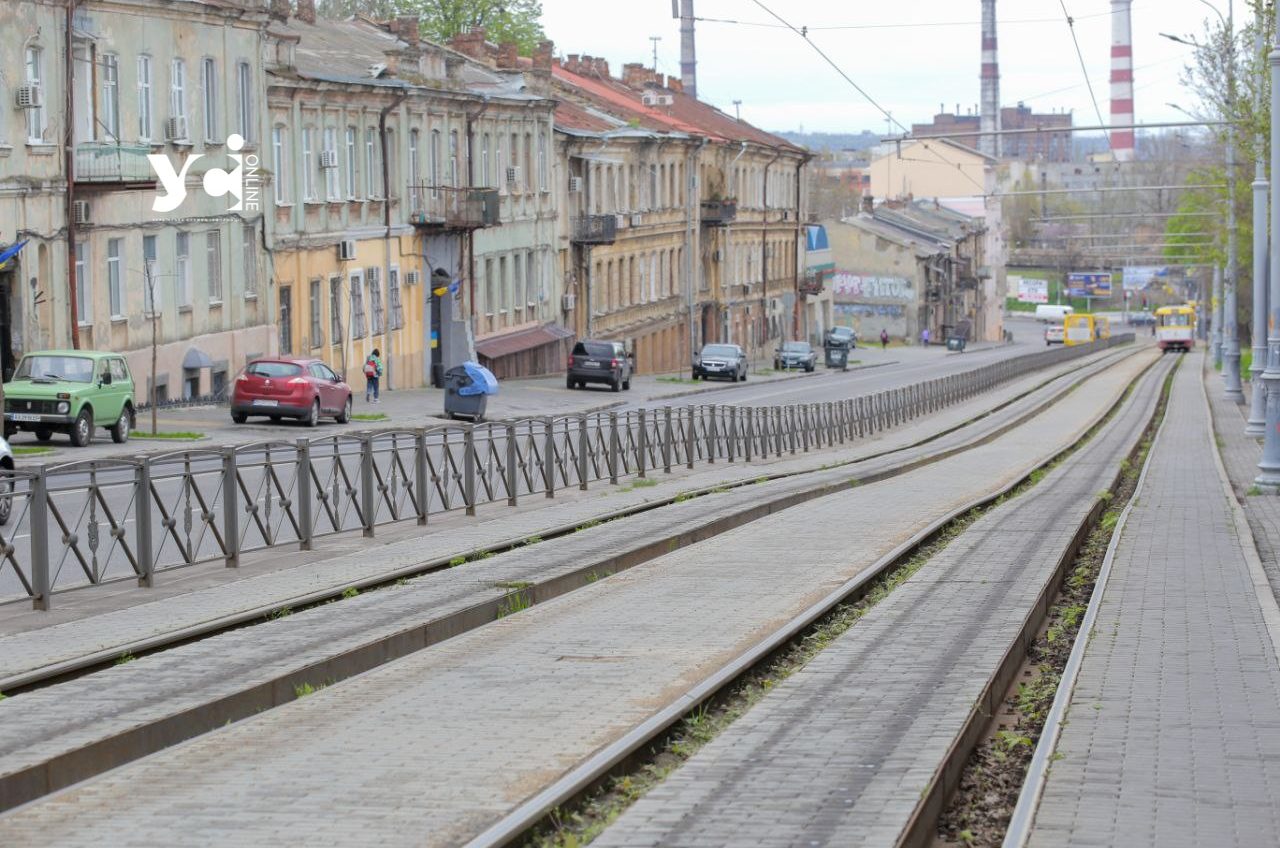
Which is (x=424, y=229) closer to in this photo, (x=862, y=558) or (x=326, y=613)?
(x=862, y=558)

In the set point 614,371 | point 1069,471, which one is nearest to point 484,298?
point 614,371

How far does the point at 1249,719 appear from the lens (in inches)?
386

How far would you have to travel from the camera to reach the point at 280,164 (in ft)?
145

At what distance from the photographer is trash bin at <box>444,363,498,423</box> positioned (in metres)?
41.6

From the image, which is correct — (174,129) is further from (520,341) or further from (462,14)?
(462,14)

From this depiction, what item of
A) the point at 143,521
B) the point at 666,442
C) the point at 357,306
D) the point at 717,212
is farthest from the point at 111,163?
the point at 717,212

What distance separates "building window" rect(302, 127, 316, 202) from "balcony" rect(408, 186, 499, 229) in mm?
6017

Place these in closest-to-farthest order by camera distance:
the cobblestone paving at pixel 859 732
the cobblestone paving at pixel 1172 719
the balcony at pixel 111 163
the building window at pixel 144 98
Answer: the cobblestone paving at pixel 859 732
the cobblestone paving at pixel 1172 719
the balcony at pixel 111 163
the building window at pixel 144 98

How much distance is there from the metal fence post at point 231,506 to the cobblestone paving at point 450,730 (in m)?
2.81

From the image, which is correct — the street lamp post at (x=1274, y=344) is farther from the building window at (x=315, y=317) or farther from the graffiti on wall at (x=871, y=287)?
the graffiti on wall at (x=871, y=287)

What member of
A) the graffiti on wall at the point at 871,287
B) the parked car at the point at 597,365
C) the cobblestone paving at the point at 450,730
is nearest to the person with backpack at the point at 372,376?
the parked car at the point at 597,365

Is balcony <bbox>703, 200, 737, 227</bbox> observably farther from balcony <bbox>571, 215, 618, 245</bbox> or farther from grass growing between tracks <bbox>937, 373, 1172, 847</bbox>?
grass growing between tracks <bbox>937, 373, 1172, 847</bbox>

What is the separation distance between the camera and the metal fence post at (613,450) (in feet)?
86.0

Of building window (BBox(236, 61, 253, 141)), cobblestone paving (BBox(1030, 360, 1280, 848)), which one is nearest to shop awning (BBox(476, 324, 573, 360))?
building window (BBox(236, 61, 253, 141))
